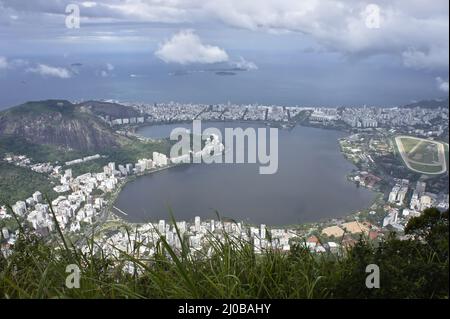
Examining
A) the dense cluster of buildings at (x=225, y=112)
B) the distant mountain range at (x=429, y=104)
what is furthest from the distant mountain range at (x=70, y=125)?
the distant mountain range at (x=429, y=104)

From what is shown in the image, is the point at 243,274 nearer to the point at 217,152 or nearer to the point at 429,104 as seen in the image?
the point at 217,152

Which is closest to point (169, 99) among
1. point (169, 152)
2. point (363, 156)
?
point (169, 152)

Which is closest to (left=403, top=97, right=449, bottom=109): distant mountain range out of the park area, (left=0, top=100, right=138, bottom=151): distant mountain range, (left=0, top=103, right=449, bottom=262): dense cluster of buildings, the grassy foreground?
(left=0, top=103, right=449, bottom=262): dense cluster of buildings

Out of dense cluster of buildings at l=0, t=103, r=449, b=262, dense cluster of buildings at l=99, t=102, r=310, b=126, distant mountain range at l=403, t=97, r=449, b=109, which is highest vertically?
distant mountain range at l=403, t=97, r=449, b=109

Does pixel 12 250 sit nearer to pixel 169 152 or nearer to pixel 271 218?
pixel 271 218

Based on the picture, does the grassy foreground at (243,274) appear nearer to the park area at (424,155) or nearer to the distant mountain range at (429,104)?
the park area at (424,155)

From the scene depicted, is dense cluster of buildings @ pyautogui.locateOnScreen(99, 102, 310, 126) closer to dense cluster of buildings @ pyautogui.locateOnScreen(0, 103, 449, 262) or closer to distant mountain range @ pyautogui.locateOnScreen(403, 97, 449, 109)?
dense cluster of buildings @ pyautogui.locateOnScreen(0, 103, 449, 262)

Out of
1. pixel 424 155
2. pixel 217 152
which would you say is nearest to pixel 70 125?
pixel 217 152
